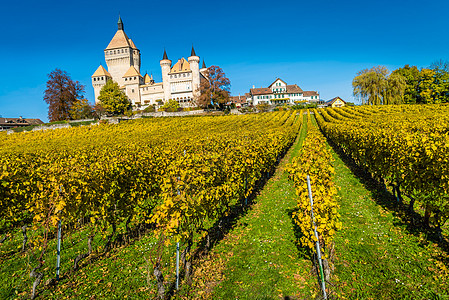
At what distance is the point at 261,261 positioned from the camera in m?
5.54

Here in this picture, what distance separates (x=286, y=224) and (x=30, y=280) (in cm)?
687

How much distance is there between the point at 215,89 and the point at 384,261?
60.3 metres

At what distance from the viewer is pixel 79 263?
592cm

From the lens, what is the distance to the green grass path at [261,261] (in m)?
4.59

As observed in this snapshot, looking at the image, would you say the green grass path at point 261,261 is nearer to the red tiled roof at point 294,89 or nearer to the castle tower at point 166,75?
the castle tower at point 166,75

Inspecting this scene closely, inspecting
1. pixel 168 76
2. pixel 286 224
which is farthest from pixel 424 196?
pixel 168 76

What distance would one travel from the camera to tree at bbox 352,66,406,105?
158 feet

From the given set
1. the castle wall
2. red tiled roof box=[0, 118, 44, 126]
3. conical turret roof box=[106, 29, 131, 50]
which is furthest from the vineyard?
red tiled roof box=[0, 118, 44, 126]

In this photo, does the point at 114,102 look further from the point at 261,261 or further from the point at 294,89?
the point at 261,261

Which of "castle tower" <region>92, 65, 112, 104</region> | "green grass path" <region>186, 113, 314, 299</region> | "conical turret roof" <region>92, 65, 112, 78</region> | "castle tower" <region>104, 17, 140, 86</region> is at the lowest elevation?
"green grass path" <region>186, 113, 314, 299</region>

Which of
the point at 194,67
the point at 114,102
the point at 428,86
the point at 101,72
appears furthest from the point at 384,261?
the point at 101,72

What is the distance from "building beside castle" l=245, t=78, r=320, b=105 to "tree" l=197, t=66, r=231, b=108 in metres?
24.3

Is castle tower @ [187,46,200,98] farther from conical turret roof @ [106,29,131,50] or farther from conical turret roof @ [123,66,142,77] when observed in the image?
conical turret roof @ [106,29,131,50]

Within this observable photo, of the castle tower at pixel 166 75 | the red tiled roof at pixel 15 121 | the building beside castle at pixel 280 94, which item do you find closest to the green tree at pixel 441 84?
the building beside castle at pixel 280 94
